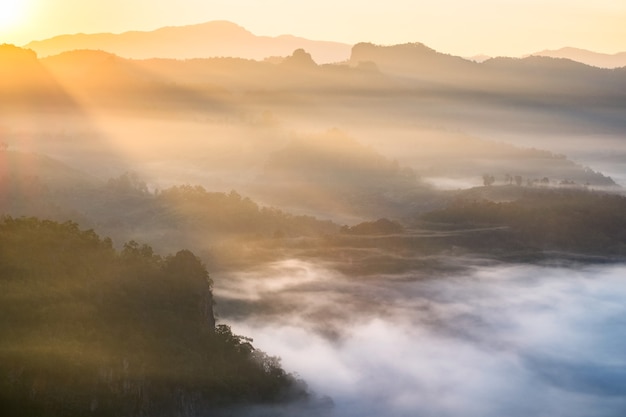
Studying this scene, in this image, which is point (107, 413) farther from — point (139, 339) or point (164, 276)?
point (164, 276)

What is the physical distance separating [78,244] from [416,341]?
11721 cm

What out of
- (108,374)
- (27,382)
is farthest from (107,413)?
(27,382)

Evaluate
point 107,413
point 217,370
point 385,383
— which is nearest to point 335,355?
point 385,383

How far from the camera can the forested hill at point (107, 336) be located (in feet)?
245

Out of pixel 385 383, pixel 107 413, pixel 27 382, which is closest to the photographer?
pixel 27 382

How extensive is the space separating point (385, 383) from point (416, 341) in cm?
3615

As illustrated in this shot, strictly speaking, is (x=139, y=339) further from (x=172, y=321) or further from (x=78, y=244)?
(x=78, y=244)

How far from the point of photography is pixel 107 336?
86.4m

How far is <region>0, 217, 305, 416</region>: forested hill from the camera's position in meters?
74.8

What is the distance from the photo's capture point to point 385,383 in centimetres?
16488

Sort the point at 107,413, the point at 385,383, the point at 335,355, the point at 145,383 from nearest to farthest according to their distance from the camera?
the point at 107,413
the point at 145,383
the point at 385,383
the point at 335,355

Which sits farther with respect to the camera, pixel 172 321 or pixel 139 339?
pixel 172 321

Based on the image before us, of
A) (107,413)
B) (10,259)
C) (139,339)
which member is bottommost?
(107,413)

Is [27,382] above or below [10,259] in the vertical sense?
below
